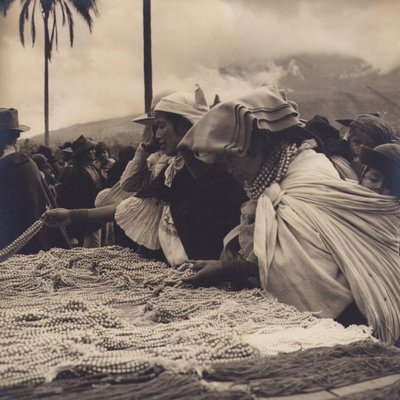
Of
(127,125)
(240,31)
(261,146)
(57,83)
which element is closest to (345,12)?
(240,31)

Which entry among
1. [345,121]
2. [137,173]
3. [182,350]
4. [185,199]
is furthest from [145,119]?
[182,350]

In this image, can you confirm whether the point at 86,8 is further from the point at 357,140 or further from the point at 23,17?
the point at 357,140

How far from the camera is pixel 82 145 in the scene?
3807 mm

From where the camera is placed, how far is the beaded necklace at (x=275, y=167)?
2311mm

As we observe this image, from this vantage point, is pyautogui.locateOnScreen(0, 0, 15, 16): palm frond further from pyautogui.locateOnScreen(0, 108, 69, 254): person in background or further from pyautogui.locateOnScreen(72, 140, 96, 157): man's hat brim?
pyautogui.locateOnScreen(72, 140, 96, 157): man's hat brim

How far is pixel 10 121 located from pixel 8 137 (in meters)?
0.12

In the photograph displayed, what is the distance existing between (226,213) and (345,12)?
103 cm

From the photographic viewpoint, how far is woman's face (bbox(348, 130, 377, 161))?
115 inches

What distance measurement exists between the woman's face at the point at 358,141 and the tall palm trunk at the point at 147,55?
→ 1.01 metres

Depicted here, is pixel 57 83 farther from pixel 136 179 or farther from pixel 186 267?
pixel 186 267

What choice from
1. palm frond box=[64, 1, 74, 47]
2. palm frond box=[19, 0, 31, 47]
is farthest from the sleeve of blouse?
palm frond box=[19, 0, 31, 47]

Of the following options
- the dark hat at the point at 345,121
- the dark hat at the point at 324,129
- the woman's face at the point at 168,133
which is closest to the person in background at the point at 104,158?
the woman's face at the point at 168,133

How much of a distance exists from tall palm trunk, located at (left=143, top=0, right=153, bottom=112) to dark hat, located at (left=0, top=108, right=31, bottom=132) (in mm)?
644

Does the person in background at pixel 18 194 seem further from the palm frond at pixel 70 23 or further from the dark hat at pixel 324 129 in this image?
the dark hat at pixel 324 129
